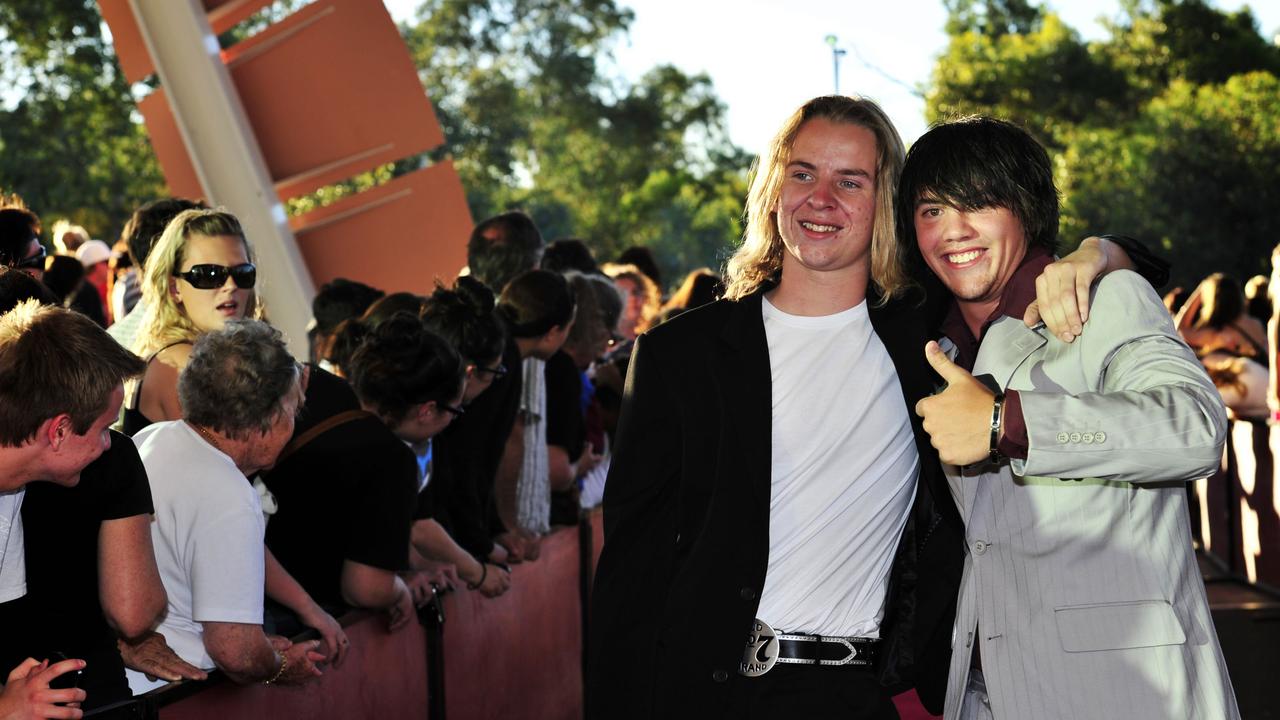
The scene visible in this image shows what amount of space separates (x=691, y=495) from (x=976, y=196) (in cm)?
95

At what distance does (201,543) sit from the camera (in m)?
3.68

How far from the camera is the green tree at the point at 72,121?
36750 millimetres

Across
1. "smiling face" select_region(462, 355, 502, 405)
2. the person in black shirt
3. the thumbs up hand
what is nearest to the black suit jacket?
the thumbs up hand

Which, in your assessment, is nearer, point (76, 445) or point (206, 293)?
point (76, 445)

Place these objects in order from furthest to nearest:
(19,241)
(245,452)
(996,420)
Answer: (19,241) → (245,452) → (996,420)

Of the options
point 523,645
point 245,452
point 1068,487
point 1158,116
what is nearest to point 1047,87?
point 1158,116

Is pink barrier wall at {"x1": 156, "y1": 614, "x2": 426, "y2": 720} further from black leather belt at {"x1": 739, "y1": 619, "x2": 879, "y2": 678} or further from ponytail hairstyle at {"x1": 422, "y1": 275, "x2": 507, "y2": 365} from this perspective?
black leather belt at {"x1": 739, "y1": 619, "x2": 879, "y2": 678}

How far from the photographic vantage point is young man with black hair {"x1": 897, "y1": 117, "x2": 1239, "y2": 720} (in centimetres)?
246

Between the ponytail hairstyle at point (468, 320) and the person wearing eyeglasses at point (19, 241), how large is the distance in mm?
1615

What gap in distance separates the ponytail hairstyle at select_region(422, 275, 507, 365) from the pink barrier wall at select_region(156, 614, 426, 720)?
3.85 ft

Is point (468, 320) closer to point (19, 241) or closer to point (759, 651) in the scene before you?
point (19, 241)

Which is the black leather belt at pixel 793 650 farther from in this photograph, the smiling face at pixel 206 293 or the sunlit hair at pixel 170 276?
the smiling face at pixel 206 293

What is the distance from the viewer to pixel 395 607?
15.3 feet

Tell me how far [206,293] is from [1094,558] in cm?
320
